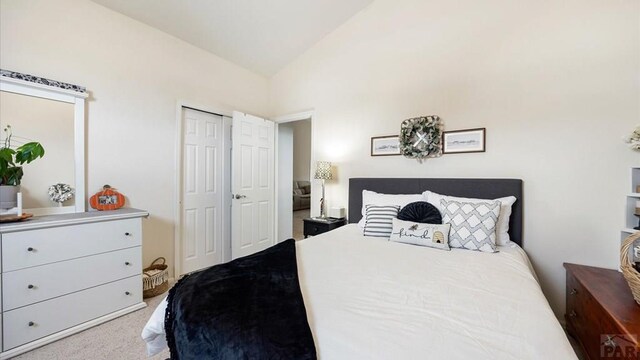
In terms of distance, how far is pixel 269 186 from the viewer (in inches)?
152

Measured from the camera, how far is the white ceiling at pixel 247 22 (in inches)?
99.0

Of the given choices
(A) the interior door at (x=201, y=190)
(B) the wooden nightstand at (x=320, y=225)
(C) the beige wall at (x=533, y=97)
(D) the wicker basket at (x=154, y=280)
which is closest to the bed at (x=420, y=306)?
(C) the beige wall at (x=533, y=97)

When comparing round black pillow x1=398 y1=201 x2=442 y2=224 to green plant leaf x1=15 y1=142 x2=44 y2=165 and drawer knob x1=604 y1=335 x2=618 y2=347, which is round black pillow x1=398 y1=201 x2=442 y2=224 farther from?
green plant leaf x1=15 y1=142 x2=44 y2=165

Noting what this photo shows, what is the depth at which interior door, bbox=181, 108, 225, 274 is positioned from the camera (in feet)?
9.96

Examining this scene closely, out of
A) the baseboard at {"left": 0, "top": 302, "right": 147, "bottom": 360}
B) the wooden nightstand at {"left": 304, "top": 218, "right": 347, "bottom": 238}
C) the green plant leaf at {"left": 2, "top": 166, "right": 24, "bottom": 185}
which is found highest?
the green plant leaf at {"left": 2, "top": 166, "right": 24, "bottom": 185}

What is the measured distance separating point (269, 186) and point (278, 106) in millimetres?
1240

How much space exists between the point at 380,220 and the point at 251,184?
1992mm

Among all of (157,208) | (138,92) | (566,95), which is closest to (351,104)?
(566,95)

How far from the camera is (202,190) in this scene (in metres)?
Result: 3.21

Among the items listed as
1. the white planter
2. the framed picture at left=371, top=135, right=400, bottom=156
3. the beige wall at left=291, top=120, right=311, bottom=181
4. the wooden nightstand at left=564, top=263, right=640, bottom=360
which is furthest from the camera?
the beige wall at left=291, top=120, right=311, bottom=181

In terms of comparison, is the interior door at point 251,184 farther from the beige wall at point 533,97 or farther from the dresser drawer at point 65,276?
the beige wall at point 533,97

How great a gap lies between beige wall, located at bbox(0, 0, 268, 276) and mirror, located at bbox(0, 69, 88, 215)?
0.09 m

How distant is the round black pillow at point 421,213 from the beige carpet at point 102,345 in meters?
2.06

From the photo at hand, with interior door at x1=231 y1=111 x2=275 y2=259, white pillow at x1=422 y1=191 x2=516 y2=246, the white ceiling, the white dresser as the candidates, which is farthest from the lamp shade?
the white dresser
